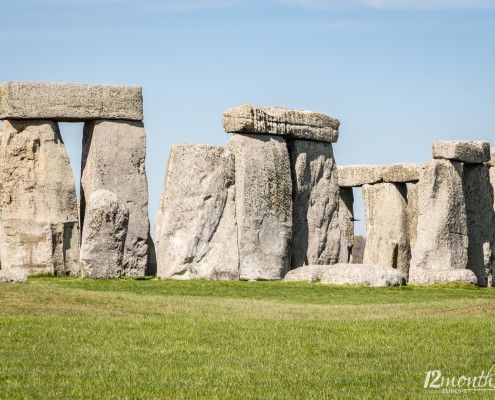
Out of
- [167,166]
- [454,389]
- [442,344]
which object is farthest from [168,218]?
[454,389]

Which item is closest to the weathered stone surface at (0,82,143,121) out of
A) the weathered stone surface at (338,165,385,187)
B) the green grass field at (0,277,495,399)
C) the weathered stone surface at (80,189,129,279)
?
the weathered stone surface at (80,189,129,279)

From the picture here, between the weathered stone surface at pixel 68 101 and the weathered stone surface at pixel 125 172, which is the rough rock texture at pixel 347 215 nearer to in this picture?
the weathered stone surface at pixel 125 172

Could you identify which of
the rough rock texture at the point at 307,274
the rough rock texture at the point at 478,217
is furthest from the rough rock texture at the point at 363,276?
the rough rock texture at the point at 478,217

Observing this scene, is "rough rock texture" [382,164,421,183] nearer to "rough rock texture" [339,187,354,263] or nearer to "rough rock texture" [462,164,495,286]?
"rough rock texture" [339,187,354,263]

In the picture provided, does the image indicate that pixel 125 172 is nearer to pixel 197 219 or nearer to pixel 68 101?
pixel 68 101

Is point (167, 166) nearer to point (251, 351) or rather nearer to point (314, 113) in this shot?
point (314, 113)

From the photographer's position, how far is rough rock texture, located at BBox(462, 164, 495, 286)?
2533 centimetres

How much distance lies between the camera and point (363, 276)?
19984 mm

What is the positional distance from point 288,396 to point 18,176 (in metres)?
13.7

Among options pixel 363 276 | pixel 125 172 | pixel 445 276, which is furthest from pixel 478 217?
pixel 125 172

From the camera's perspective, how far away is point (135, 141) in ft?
74.2

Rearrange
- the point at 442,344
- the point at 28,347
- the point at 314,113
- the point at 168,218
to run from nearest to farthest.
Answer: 1. the point at 28,347
2. the point at 442,344
3. the point at 168,218
4. the point at 314,113

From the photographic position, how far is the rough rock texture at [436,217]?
77.0 feet

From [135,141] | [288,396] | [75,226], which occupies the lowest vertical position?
[288,396]
